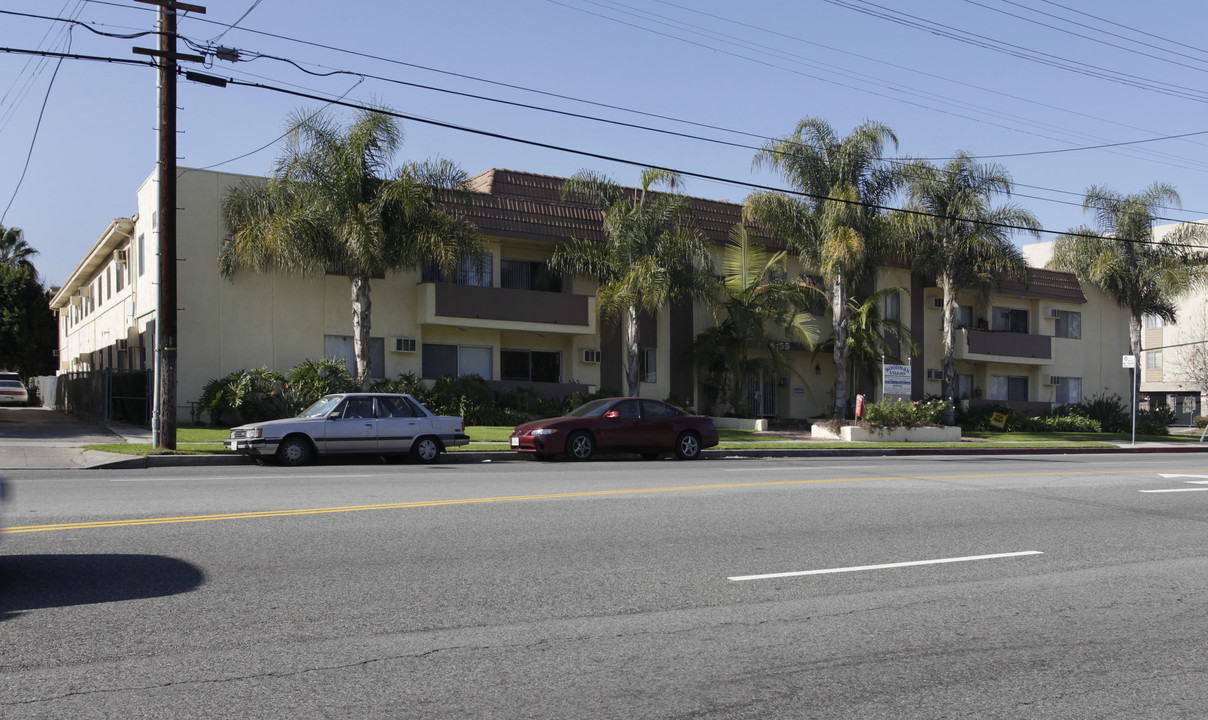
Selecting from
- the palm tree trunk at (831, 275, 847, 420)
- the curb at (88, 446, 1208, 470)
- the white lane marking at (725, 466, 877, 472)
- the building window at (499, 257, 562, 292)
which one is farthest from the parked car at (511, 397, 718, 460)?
the palm tree trunk at (831, 275, 847, 420)

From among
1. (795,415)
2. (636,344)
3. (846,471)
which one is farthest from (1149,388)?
(846,471)

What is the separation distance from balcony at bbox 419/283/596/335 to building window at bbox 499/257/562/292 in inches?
41.2

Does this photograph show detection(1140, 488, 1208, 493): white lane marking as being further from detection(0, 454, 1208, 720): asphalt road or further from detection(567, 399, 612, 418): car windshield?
detection(567, 399, 612, 418): car windshield

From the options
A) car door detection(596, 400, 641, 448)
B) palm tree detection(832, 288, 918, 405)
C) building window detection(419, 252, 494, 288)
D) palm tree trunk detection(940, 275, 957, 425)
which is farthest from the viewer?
palm tree trunk detection(940, 275, 957, 425)

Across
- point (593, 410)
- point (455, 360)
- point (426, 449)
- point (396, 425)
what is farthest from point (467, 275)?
point (396, 425)

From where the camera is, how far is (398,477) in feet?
48.0

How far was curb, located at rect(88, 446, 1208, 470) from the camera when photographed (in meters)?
17.6

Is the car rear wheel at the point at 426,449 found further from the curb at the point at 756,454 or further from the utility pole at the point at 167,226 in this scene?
the utility pole at the point at 167,226

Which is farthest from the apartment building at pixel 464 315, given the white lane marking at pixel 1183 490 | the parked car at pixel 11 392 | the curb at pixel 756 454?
the white lane marking at pixel 1183 490

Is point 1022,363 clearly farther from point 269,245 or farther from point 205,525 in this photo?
point 205,525

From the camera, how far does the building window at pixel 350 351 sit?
27.9m

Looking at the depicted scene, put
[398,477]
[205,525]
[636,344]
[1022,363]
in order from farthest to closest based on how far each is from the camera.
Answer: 1. [1022,363]
2. [636,344]
3. [398,477]
4. [205,525]

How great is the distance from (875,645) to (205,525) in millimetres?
6245

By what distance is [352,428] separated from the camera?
17875mm
